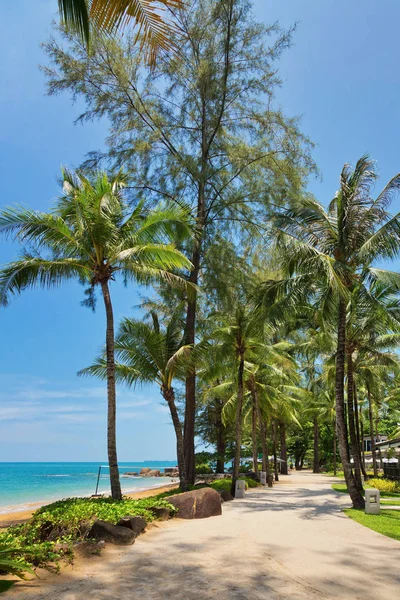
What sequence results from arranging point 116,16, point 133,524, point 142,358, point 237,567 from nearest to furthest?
1. point 116,16
2. point 237,567
3. point 133,524
4. point 142,358

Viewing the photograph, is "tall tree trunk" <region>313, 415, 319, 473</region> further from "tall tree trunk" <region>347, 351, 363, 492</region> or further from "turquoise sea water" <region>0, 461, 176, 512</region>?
"tall tree trunk" <region>347, 351, 363, 492</region>

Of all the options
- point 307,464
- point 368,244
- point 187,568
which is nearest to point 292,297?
point 368,244

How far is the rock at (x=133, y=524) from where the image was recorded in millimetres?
7134

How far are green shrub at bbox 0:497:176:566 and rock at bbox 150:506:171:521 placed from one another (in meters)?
0.24

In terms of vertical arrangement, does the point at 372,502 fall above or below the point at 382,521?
above

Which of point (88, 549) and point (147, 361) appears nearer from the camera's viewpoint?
point (88, 549)

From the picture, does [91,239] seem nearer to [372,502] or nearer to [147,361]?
[147,361]

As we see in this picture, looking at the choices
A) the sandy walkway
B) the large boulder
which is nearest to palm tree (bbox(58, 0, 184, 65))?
the sandy walkway

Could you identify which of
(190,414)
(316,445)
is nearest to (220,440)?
(316,445)

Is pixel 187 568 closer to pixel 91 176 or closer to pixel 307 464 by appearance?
pixel 91 176

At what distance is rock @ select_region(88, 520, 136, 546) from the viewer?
6.36m

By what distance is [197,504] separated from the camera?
9.80 meters

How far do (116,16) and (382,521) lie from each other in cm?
967

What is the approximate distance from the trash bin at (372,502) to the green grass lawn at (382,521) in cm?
15
